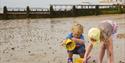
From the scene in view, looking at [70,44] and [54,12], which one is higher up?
[70,44]

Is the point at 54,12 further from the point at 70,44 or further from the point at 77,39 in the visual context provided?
the point at 70,44

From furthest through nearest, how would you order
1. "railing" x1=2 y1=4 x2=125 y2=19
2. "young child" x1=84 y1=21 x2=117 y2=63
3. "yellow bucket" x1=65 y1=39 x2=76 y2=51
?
1. "railing" x1=2 y1=4 x2=125 y2=19
2. "yellow bucket" x1=65 y1=39 x2=76 y2=51
3. "young child" x1=84 y1=21 x2=117 y2=63

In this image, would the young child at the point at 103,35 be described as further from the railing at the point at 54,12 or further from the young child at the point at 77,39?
the railing at the point at 54,12

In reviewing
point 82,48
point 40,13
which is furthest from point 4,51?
point 40,13

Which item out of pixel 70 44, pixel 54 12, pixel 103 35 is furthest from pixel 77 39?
pixel 54 12

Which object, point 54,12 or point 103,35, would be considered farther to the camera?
point 54,12

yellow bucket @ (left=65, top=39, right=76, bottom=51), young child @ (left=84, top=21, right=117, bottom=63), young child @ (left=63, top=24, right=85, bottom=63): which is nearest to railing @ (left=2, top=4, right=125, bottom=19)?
young child @ (left=63, top=24, right=85, bottom=63)

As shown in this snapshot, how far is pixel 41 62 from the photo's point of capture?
11.0 m

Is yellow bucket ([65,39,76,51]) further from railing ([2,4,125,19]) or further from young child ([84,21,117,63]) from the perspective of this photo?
railing ([2,4,125,19])

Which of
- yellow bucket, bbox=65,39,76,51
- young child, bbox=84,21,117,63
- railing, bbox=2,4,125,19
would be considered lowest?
railing, bbox=2,4,125,19

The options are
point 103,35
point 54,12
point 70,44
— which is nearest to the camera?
point 103,35

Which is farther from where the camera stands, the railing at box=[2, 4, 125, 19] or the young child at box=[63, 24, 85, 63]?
the railing at box=[2, 4, 125, 19]

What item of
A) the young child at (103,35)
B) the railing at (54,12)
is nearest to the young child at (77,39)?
the young child at (103,35)

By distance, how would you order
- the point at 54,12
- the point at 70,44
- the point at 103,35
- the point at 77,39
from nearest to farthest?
1. the point at 103,35
2. the point at 70,44
3. the point at 77,39
4. the point at 54,12
